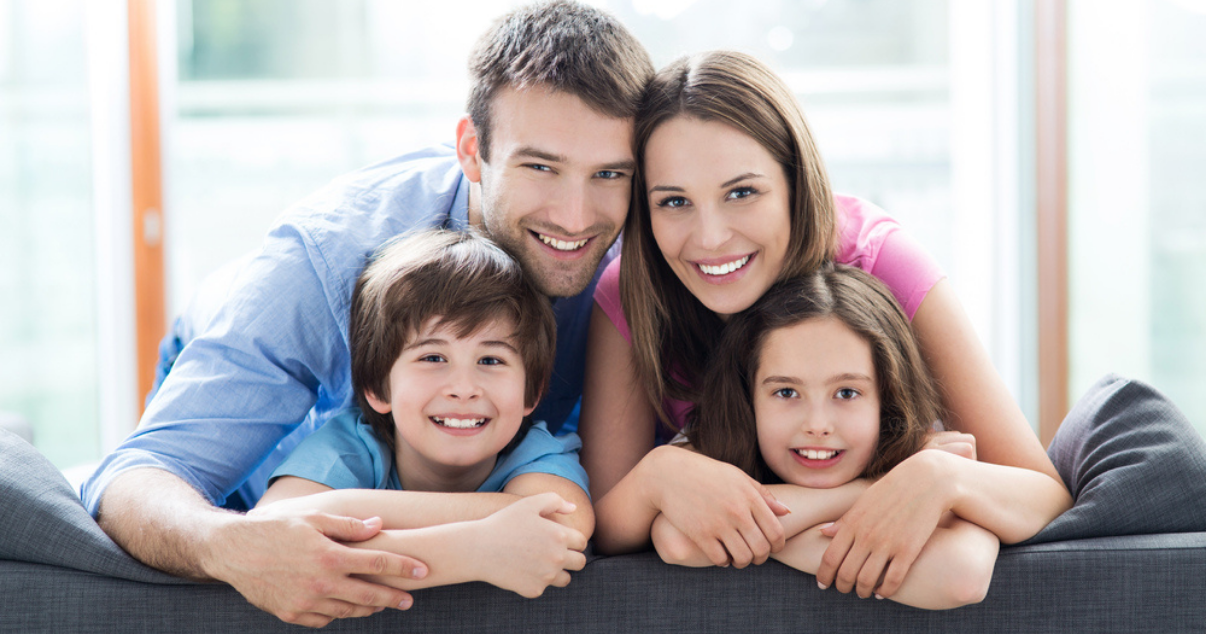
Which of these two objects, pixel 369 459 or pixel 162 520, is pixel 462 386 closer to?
pixel 369 459

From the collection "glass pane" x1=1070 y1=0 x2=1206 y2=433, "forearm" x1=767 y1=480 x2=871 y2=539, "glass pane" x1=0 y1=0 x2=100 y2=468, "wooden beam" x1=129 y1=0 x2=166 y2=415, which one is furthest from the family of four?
"wooden beam" x1=129 y1=0 x2=166 y2=415

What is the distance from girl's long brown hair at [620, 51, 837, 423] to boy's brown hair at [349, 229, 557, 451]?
0.62ft

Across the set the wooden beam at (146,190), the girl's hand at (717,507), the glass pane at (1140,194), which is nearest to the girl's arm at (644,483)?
the girl's hand at (717,507)

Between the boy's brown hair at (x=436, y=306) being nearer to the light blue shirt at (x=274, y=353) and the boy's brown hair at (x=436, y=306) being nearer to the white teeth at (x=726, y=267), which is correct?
the light blue shirt at (x=274, y=353)

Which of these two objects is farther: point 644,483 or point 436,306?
point 436,306

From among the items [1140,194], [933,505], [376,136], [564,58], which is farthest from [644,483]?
[376,136]

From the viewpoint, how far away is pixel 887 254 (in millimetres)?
1515

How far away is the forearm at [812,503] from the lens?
3.72ft

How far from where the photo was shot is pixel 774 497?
116 cm

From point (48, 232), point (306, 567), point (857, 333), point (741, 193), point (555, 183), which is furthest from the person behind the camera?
point (48, 232)

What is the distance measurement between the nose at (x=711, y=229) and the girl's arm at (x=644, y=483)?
26 cm

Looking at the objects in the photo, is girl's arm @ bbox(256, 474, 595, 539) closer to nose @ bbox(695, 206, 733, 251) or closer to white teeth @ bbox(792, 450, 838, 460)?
white teeth @ bbox(792, 450, 838, 460)

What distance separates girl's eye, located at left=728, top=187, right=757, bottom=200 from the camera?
1.41 metres

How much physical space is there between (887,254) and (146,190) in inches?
120
